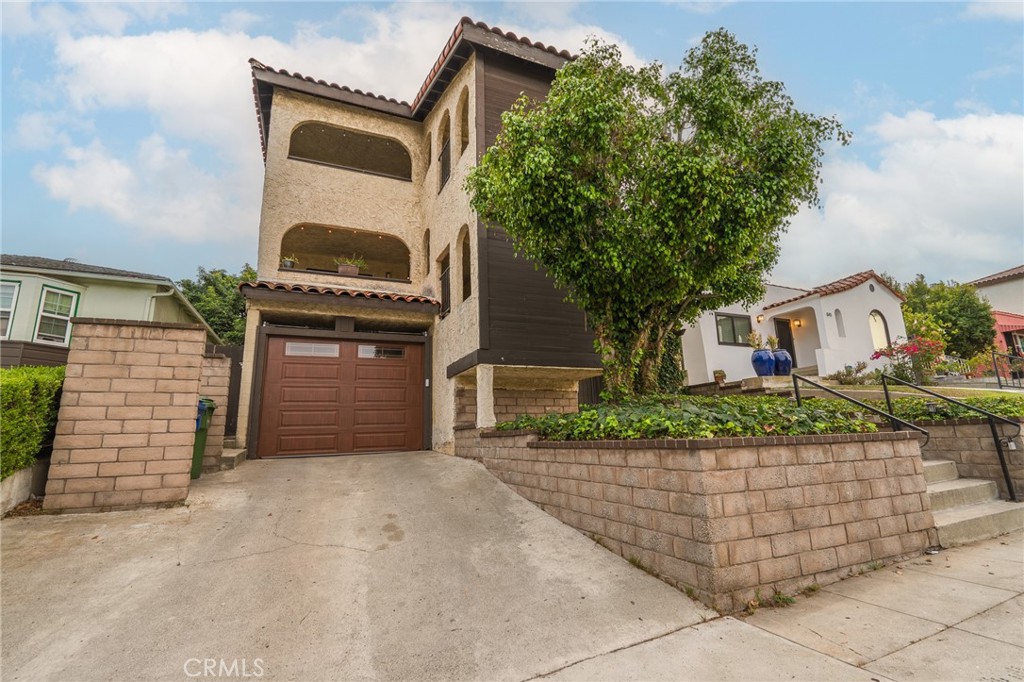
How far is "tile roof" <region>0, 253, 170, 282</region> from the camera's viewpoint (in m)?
11.8

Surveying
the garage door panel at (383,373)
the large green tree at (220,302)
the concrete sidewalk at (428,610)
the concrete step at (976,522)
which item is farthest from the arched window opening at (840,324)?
the large green tree at (220,302)

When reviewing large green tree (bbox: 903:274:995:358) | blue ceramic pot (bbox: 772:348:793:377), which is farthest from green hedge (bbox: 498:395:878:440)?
large green tree (bbox: 903:274:995:358)

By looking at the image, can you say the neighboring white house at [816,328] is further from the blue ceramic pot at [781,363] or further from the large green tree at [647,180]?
the large green tree at [647,180]

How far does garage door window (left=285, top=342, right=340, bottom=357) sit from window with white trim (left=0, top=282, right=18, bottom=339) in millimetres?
8884

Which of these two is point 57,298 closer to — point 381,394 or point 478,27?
point 381,394

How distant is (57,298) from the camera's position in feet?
39.5

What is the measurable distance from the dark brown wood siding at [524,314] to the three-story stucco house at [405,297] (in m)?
0.03

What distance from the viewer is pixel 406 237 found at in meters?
11.7

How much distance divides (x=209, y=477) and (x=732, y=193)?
8241 mm

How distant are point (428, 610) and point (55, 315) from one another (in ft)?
50.0

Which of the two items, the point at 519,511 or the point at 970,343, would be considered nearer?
the point at 519,511

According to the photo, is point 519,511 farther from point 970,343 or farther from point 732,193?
point 970,343

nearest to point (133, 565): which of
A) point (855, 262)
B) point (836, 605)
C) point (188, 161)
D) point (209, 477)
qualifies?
point (209, 477)

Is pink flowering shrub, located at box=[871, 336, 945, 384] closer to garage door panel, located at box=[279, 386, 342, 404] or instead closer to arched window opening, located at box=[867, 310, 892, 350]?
arched window opening, located at box=[867, 310, 892, 350]
